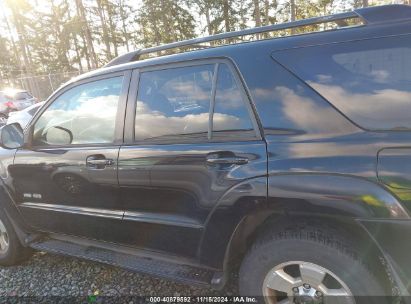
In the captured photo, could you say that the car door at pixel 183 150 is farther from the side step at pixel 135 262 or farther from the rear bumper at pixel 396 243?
the rear bumper at pixel 396 243

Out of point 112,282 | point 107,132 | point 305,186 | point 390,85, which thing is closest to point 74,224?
point 112,282

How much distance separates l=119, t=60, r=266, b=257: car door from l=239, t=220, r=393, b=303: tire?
0.37 metres

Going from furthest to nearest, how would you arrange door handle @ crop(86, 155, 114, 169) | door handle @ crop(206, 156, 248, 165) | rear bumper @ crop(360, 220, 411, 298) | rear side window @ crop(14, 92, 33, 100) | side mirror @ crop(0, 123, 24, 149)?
rear side window @ crop(14, 92, 33, 100)
side mirror @ crop(0, 123, 24, 149)
door handle @ crop(86, 155, 114, 169)
door handle @ crop(206, 156, 248, 165)
rear bumper @ crop(360, 220, 411, 298)

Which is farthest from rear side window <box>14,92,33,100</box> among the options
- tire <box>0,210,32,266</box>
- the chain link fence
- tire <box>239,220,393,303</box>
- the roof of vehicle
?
tire <box>239,220,393,303</box>

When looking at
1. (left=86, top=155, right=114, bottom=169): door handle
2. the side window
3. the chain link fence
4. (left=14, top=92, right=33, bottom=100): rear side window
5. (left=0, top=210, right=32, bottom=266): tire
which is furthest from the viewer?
the chain link fence

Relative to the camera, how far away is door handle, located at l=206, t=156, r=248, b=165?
2017mm

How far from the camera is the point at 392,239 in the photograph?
1.70m

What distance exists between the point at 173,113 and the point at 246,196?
79 cm

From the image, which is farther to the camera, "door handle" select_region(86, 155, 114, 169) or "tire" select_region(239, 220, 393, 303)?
"door handle" select_region(86, 155, 114, 169)

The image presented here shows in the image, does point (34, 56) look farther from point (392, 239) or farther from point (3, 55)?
point (392, 239)

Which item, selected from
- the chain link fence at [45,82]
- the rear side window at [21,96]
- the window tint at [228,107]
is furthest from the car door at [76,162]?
the chain link fence at [45,82]

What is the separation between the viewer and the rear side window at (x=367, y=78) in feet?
5.64

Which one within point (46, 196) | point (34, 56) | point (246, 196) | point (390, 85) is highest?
point (34, 56)

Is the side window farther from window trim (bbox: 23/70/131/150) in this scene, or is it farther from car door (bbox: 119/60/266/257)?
car door (bbox: 119/60/266/257)
